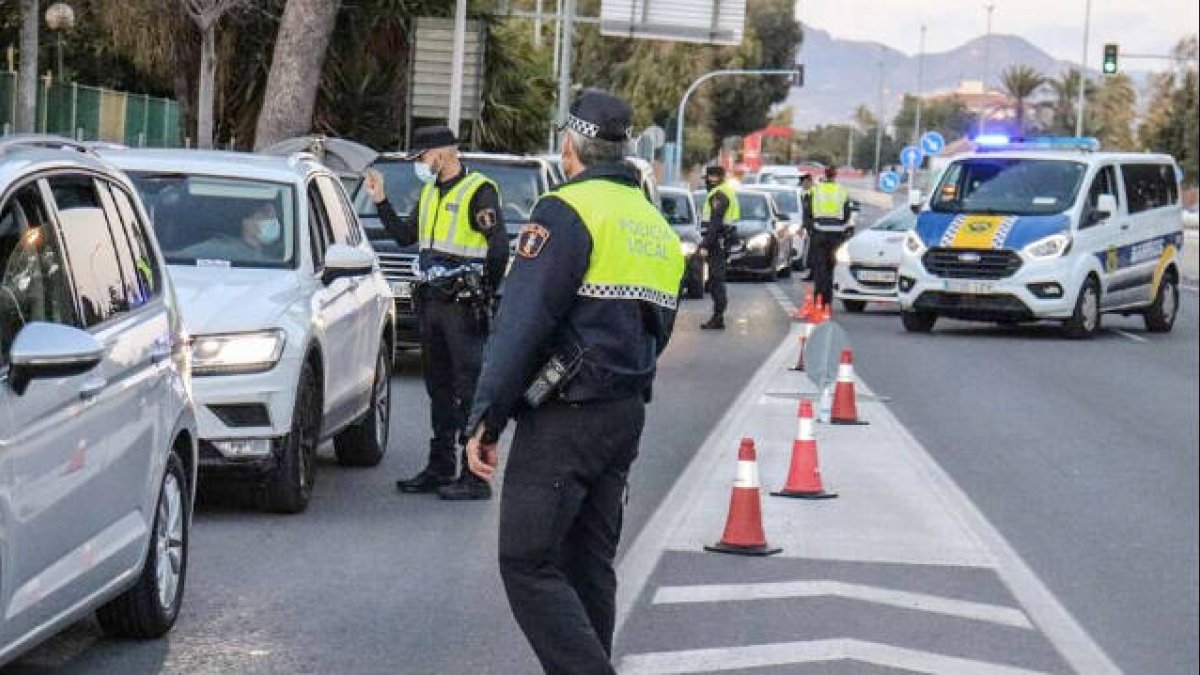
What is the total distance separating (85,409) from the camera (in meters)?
7.37

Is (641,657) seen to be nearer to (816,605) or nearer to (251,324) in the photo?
(816,605)

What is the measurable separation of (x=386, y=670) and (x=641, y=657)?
920 millimetres

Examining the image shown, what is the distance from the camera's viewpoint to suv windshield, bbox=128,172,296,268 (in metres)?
12.6

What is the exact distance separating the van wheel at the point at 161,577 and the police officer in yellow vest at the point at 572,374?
201 cm

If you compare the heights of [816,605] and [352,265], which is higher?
[352,265]

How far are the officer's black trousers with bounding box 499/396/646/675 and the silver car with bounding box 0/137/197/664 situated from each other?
4.04ft

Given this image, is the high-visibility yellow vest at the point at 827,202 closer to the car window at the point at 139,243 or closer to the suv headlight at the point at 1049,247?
the suv headlight at the point at 1049,247

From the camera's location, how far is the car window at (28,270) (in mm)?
7062

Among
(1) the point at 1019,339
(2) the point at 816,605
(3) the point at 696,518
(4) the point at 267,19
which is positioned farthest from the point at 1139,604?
(4) the point at 267,19

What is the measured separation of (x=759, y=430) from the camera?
1661 centimetres

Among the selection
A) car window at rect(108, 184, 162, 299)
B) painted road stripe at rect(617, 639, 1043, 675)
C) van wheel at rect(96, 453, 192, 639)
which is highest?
car window at rect(108, 184, 162, 299)

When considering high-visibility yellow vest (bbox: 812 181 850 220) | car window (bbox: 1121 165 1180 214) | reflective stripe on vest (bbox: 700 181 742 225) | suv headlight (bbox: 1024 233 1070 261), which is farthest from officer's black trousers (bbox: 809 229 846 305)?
car window (bbox: 1121 165 1180 214)

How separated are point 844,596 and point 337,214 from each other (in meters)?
4.90

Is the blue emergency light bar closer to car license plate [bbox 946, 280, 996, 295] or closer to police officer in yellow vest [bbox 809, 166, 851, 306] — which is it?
police officer in yellow vest [bbox 809, 166, 851, 306]
